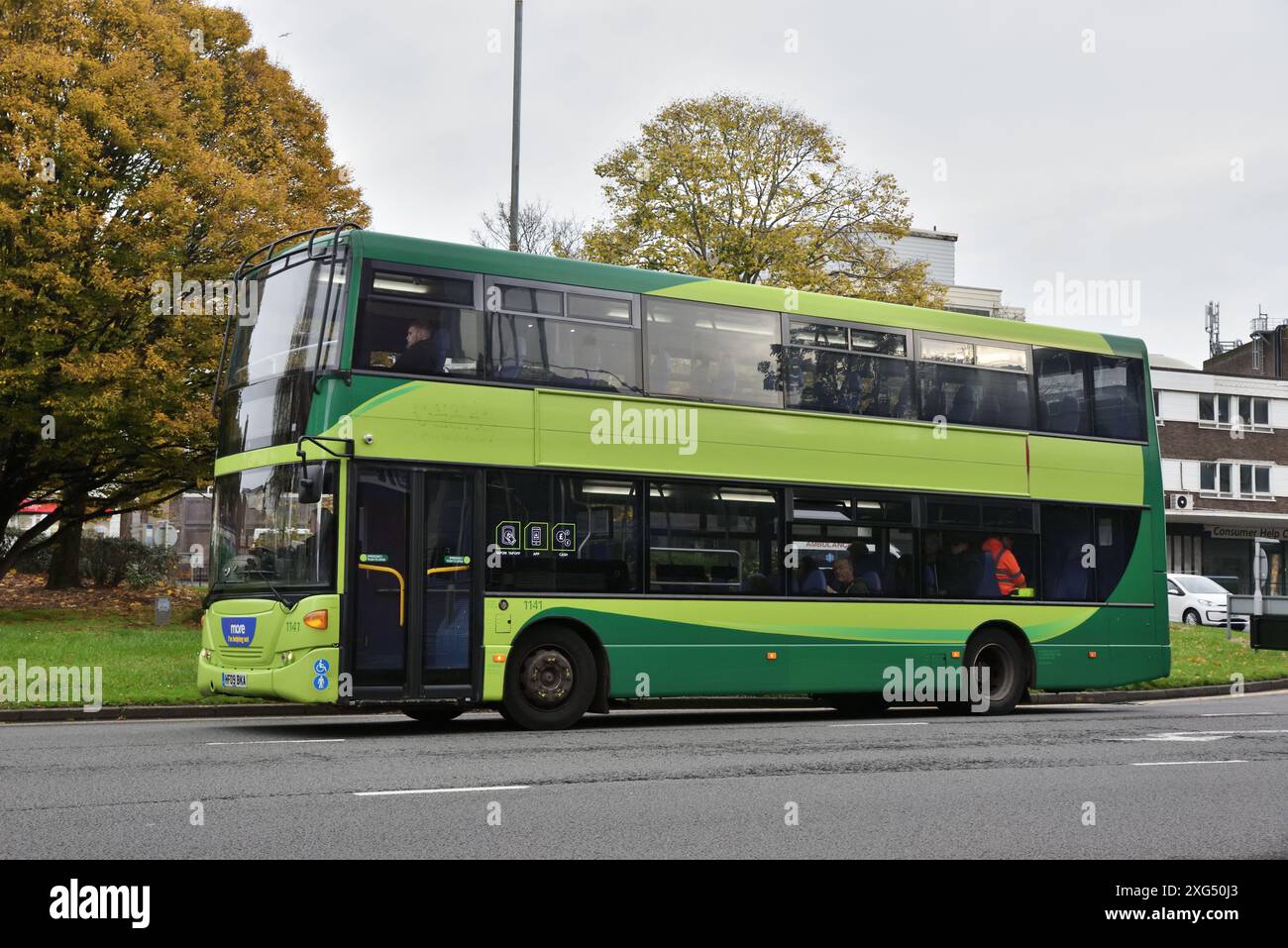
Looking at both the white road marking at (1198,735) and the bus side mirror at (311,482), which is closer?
the bus side mirror at (311,482)

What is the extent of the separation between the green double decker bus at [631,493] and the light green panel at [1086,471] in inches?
1.8

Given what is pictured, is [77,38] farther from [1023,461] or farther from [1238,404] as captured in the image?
[1238,404]

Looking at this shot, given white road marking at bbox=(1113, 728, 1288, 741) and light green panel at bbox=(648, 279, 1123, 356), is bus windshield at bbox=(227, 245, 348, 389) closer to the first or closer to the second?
light green panel at bbox=(648, 279, 1123, 356)

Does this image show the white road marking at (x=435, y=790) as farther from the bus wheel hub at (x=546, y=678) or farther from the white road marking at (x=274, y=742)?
the bus wheel hub at (x=546, y=678)

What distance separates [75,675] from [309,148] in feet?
63.5

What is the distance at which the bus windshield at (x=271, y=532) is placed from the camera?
507 inches

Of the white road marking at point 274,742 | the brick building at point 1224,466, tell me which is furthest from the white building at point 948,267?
the white road marking at point 274,742

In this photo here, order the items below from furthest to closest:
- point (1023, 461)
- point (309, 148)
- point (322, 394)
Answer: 1. point (309, 148)
2. point (1023, 461)
3. point (322, 394)

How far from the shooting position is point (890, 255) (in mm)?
38219

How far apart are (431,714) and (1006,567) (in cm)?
687

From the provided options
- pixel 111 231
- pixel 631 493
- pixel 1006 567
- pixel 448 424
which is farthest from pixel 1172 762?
pixel 111 231

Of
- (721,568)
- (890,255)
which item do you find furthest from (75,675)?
(890,255)

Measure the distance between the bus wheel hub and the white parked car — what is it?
30.6m

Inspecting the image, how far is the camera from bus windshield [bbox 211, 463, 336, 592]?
42.3ft
